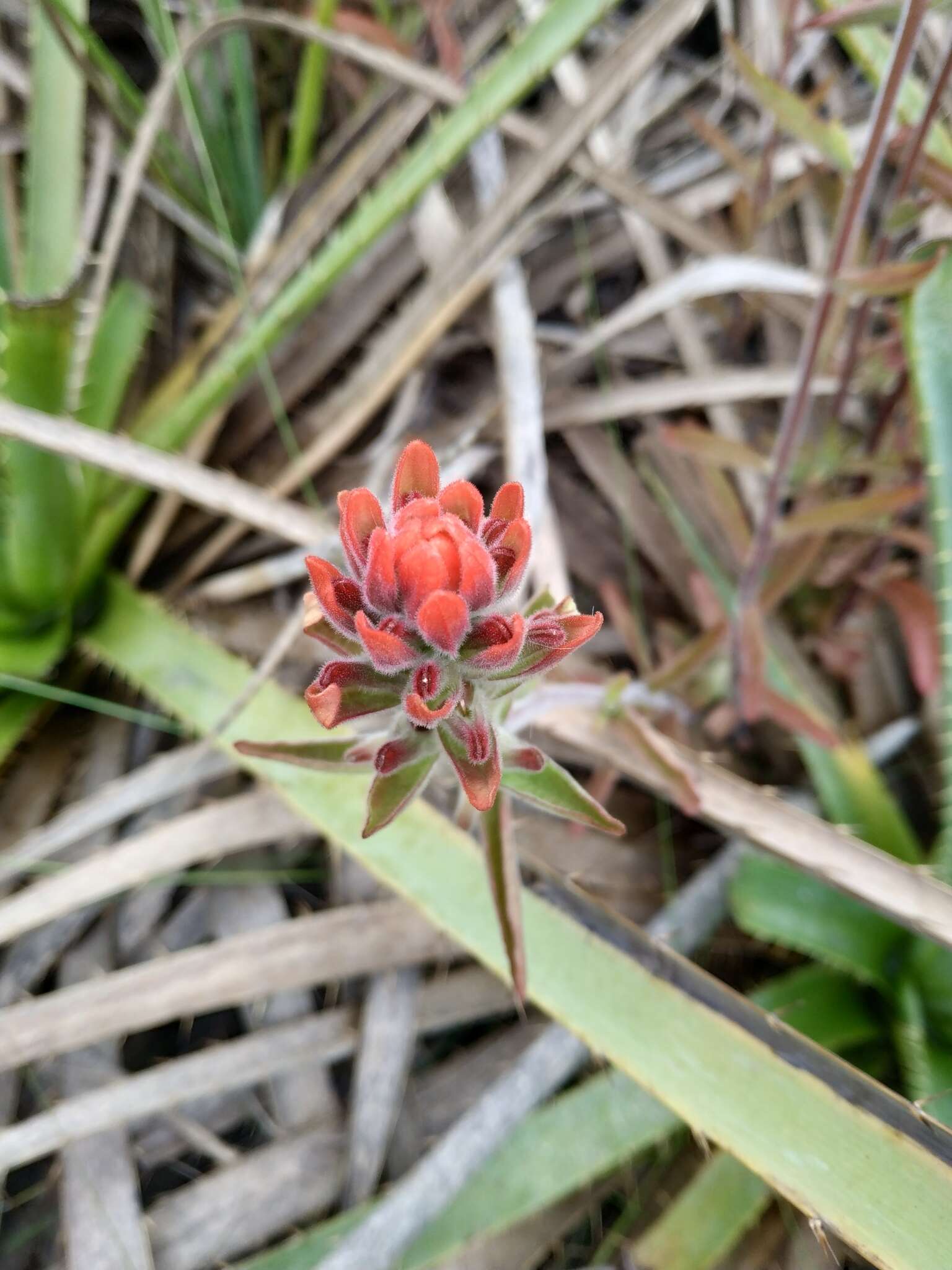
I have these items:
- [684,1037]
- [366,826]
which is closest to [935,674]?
[684,1037]

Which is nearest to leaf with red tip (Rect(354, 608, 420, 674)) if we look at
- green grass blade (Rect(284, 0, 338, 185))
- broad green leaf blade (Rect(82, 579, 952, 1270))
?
broad green leaf blade (Rect(82, 579, 952, 1270))

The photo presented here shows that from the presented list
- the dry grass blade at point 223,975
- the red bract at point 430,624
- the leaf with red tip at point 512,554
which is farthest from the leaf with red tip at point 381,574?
the dry grass blade at point 223,975

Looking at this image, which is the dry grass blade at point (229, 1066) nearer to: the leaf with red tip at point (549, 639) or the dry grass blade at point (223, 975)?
the dry grass blade at point (223, 975)

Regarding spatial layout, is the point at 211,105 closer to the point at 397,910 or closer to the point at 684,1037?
the point at 397,910

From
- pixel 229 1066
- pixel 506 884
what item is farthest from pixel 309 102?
pixel 229 1066

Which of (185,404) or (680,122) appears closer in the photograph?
(185,404)

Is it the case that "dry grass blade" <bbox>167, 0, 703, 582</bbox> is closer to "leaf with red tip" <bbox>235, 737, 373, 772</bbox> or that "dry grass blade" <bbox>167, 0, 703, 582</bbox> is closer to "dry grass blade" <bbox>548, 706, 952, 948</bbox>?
"dry grass blade" <bbox>548, 706, 952, 948</bbox>

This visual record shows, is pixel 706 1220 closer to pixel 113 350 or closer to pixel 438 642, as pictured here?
pixel 438 642
